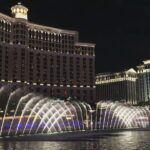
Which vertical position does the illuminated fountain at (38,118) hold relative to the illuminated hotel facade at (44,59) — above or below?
below

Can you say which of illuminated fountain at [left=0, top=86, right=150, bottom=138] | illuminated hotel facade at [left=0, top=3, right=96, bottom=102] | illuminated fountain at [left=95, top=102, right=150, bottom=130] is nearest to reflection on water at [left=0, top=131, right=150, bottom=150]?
illuminated fountain at [left=0, top=86, right=150, bottom=138]

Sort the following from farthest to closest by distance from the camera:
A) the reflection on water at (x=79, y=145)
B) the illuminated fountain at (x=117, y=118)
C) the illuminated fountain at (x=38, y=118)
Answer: the illuminated fountain at (x=117, y=118) → the illuminated fountain at (x=38, y=118) → the reflection on water at (x=79, y=145)

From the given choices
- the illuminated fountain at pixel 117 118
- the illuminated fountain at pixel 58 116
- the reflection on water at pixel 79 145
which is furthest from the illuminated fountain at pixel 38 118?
the reflection on water at pixel 79 145

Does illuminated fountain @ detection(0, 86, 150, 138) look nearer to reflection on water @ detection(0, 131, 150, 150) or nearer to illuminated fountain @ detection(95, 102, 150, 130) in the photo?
illuminated fountain @ detection(95, 102, 150, 130)

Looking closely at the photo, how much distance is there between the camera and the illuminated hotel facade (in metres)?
134

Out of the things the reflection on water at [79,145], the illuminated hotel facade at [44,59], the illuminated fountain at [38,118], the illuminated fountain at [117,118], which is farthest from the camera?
the illuminated hotel facade at [44,59]

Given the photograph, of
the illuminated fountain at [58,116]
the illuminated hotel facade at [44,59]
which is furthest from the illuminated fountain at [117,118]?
the illuminated hotel facade at [44,59]

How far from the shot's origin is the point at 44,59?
149250mm

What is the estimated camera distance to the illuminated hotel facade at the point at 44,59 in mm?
134375

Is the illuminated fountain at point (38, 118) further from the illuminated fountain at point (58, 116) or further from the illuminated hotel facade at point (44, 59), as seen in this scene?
the illuminated hotel facade at point (44, 59)

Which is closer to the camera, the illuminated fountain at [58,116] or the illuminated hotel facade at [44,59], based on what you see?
the illuminated fountain at [58,116]

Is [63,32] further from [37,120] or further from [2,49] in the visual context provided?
[37,120]

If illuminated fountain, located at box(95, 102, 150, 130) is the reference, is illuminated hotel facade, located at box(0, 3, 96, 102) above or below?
above

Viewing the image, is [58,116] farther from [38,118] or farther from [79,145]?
[79,145]
